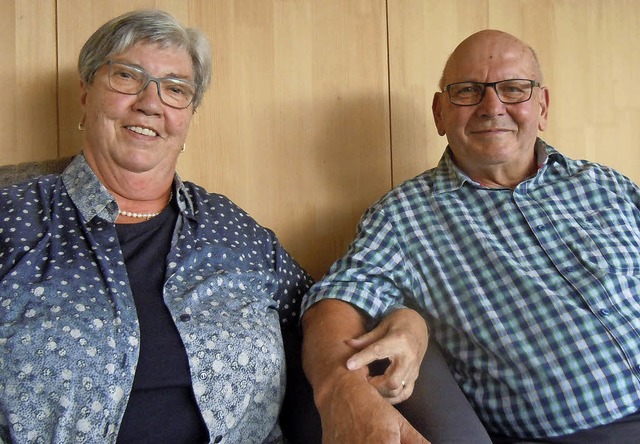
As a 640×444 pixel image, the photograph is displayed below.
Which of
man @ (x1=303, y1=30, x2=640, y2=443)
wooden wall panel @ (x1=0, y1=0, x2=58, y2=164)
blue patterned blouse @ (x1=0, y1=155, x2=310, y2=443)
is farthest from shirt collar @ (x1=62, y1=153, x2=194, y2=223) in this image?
man @ (x1=303, y1=30, x2=640, y2=443)

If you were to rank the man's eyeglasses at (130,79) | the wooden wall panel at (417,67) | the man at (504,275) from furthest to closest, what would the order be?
the wooden wall panel at (417,67)
the man's eyeglasses at (130,79)
the man at (504,275)

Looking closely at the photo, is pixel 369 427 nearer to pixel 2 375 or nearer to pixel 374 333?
pixel 374 333

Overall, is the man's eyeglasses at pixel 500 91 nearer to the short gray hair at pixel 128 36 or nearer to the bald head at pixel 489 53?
the bald head at pixel 489 53

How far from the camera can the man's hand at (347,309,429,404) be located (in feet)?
3.30

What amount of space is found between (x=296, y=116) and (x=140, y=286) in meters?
0.84

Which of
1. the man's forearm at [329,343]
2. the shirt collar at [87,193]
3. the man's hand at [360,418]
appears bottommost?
the man's hand at [360,418]

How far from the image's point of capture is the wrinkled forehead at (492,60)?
1.46 metres

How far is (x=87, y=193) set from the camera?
1215 mm

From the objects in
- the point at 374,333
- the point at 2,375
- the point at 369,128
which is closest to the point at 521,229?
the point at 374,333

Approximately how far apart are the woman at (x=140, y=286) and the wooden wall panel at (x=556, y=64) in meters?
0.72

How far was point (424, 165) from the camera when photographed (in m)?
1.88

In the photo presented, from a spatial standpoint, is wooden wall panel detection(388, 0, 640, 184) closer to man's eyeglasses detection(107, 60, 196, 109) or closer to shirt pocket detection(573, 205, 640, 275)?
shirt pocket detection(573, 205, 640, 275)

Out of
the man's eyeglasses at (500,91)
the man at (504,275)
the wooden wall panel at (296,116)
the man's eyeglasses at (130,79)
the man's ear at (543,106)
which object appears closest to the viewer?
the man at (504,275)

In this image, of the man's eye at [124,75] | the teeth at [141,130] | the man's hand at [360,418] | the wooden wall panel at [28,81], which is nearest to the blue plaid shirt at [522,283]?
the man's hand at [360,418]
